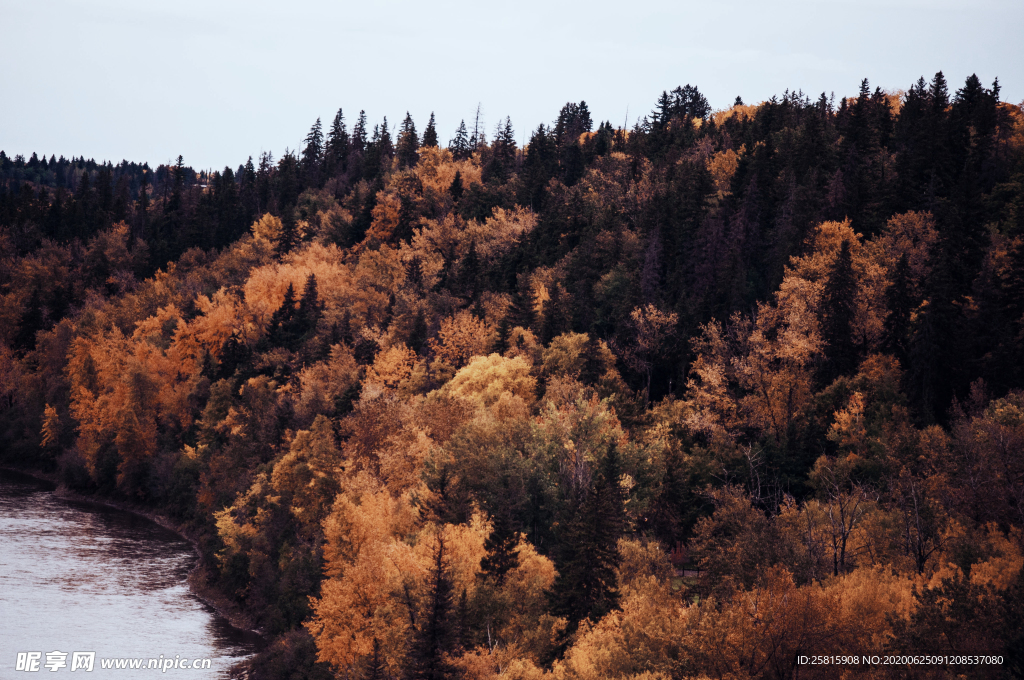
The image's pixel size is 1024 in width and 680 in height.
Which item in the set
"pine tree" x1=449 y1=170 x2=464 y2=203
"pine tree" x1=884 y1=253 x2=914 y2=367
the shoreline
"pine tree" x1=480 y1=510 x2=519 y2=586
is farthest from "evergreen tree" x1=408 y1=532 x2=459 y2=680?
"pine tree" x1=449 y1=170 x2=464 y2=203

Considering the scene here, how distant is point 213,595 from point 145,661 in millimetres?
14882

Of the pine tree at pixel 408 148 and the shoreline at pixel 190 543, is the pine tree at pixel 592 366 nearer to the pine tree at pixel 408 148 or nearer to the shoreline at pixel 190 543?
the shoreline at pixel 190 543

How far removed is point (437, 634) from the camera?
37625mm

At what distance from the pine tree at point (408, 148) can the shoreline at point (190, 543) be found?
243ft

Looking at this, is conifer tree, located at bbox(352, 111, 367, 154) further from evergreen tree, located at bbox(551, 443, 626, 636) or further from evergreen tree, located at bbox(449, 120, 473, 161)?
evergreen tree, located at bbox(551, 443, 626, 636)

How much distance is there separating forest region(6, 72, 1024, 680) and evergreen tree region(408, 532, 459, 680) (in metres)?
0.17

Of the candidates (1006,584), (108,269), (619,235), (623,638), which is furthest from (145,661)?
(108,269)

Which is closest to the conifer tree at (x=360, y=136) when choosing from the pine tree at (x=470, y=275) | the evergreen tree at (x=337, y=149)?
the evergreen tree at (x=337, y=149)

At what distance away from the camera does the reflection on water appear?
51375mm

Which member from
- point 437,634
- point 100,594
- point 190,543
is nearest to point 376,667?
point 437,634

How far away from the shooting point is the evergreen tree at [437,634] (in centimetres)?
3672

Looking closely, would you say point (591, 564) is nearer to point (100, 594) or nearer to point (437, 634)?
point (437, 634)

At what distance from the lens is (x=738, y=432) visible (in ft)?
193

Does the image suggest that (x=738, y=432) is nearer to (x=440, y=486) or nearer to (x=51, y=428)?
(x=440, y=486)
